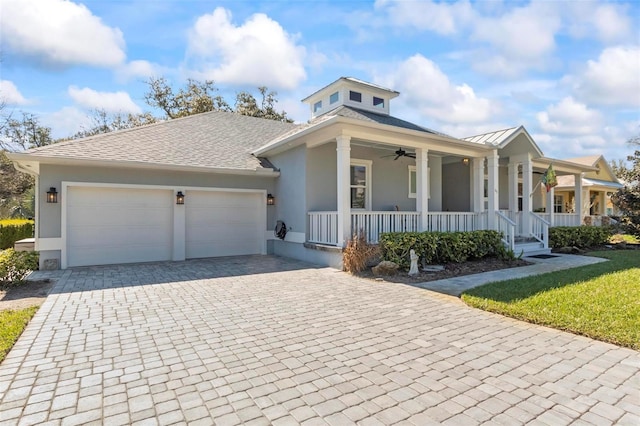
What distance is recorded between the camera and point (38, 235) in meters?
8.98

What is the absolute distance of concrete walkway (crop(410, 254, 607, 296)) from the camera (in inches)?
277

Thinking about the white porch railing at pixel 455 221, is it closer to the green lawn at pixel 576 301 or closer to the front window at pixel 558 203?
the green lawn at pixel 576 301

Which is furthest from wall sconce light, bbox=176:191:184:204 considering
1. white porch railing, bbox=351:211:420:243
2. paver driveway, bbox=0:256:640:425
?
white porch railing, bbox=351:211:420:243

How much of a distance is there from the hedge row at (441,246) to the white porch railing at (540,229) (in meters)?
3.21

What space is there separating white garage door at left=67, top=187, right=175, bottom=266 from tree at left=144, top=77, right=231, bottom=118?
1821cm

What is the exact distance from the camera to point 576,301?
5.65 m

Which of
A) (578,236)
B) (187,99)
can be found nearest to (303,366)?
(578,236)

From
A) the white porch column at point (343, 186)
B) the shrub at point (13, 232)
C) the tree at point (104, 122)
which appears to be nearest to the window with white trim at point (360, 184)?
the white porch column at point (343, 186)

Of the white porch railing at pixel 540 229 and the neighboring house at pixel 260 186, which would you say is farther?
the white porch railing at pixel 540 229

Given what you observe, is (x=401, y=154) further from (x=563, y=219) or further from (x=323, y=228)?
(x=563, y=219)

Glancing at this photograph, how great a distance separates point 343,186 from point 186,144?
618 centimetres

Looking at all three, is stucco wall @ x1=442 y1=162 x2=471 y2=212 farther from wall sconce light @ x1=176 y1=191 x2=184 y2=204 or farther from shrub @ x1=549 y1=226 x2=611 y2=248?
wall sconce light @ x1=176 y1=191 x2=184 y2=204

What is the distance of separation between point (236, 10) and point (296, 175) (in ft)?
15.9

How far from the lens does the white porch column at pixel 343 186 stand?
29.1ft
